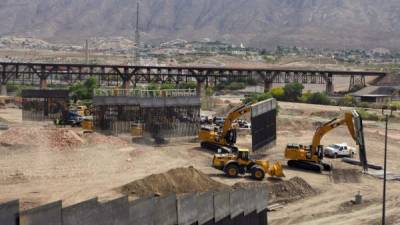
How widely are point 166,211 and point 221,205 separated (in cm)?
290

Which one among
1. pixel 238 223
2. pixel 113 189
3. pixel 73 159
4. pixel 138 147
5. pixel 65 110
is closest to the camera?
pixel 238 223

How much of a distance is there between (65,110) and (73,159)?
25384 mm

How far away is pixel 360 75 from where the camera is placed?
125625 mm

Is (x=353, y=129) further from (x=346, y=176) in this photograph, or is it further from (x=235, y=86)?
(x=235, y=86)

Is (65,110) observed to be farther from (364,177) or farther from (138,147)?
(364,177)

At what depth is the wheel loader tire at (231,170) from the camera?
39156 millimetres

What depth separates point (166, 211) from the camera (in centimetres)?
2342

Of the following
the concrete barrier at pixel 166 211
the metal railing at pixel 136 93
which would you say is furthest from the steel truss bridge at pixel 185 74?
the concrete barrier at pixel 166 211

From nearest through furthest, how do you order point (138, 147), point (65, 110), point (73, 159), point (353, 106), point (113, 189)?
point (113, 189) → point (73, 159) → point (138, 147) → point (65, 110) → point (353, 106)

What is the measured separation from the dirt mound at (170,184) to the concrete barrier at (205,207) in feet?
22.8

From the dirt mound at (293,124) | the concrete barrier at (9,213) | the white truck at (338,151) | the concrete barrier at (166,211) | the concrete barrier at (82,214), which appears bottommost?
the dirt mound at (293,124)

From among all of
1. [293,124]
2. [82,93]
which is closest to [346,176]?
[293,124]

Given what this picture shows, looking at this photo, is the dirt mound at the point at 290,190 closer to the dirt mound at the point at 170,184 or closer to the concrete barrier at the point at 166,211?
the dirt mound at the point at 170,184

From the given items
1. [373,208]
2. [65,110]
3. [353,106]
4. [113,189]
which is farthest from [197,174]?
[353,106]
